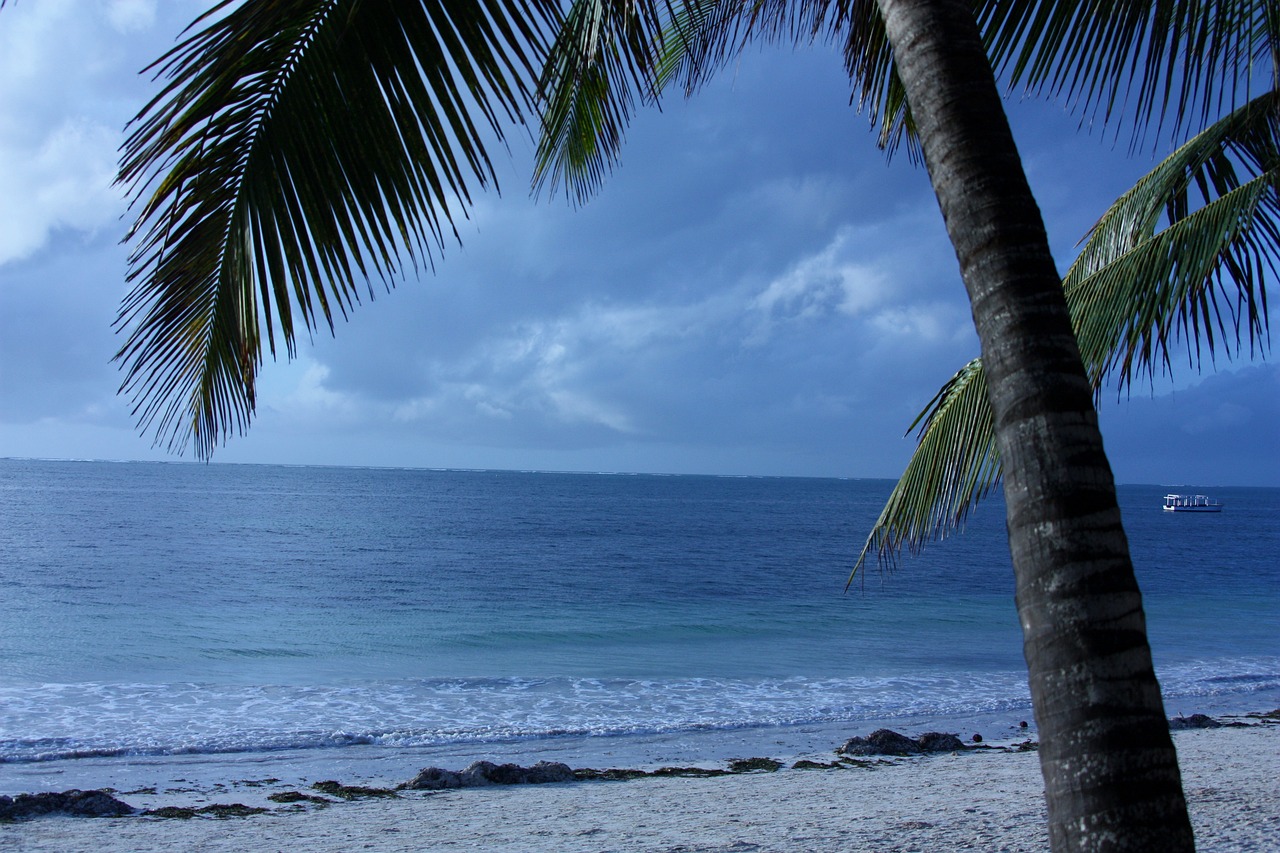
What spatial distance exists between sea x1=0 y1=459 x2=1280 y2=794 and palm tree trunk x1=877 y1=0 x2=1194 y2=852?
2.11m

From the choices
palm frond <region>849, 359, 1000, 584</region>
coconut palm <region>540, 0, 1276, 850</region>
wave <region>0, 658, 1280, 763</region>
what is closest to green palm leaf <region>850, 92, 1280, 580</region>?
palm frond <region>849, 359, 1000, 584</region>

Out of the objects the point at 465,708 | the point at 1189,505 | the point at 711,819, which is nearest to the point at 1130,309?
the point at 711,819

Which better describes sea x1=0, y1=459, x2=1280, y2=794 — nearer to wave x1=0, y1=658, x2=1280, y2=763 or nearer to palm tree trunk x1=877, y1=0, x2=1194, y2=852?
wave x1=0, y1=658, x2=1280, y2=763

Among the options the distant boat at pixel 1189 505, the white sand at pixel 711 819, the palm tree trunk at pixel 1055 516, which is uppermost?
the distant boat at pixel 1189 505

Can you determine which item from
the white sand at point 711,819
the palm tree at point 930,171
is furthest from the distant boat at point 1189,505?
the palm tree at point 930,171

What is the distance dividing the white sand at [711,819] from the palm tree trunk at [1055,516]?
5.88 meters

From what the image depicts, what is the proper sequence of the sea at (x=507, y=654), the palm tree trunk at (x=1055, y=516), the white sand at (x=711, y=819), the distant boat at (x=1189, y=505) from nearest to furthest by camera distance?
the palm tree trunk at (x=1055, y=516), the white sand at (x=711, y=819), the sea at (x=507, y=654), the distant boat at (x=1189, y=505)

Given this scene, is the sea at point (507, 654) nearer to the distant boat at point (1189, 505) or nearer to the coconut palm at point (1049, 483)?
the coconut palm at point (1049, 483)

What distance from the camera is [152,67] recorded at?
229 cm

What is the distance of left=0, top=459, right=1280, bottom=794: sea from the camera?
1204cm

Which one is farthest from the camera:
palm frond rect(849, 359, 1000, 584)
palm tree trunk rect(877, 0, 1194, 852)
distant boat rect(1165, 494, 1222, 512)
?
distant boat rect(1165, 494, 1222, 512)

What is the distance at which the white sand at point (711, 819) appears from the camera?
23.4ft

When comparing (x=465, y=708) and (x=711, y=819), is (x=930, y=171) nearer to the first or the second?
(x=711, y=819)

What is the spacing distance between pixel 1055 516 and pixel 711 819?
7.45 metres
